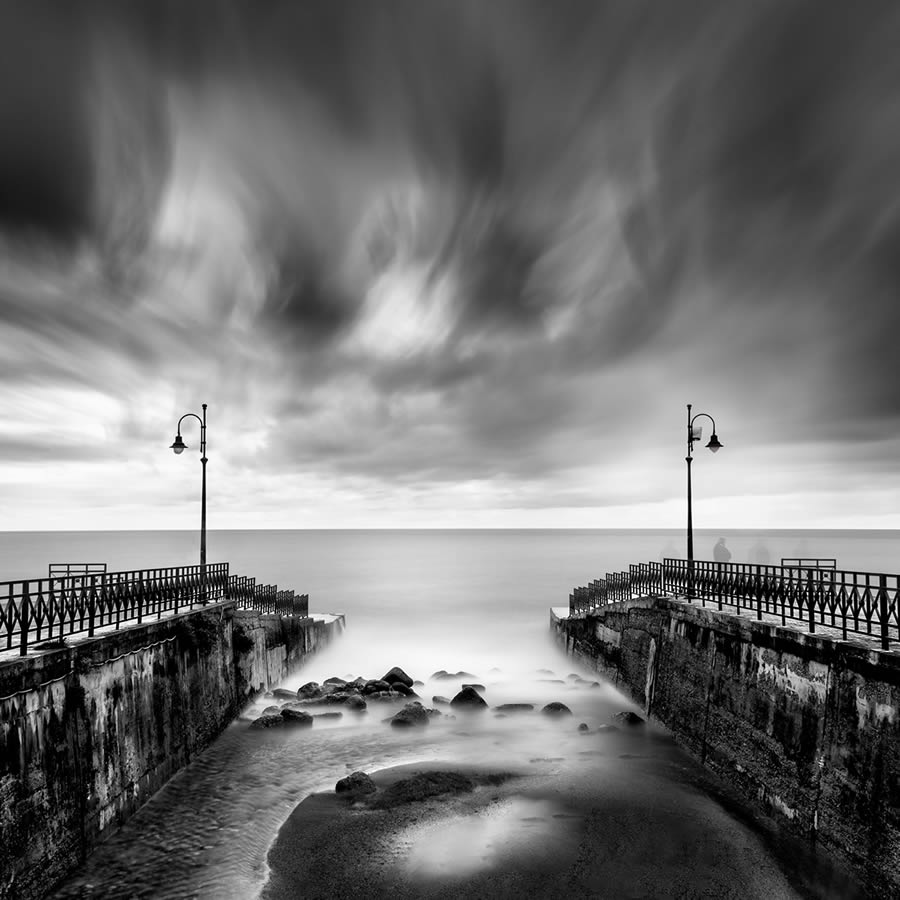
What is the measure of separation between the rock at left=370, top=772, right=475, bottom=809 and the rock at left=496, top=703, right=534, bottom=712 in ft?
23.5

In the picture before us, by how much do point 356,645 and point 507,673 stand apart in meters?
11.7

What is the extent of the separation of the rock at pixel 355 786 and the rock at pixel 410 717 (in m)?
5.54

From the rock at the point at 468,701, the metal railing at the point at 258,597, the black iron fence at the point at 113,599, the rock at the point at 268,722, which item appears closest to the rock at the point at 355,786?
the rock at the point at 268,722

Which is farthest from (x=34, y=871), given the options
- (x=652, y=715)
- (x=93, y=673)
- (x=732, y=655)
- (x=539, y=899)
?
(x=652, y=715)

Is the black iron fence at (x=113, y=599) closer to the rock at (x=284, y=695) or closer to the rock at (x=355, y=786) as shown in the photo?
the rock at (x=284, y=695)

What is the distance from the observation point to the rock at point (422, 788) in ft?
44.7

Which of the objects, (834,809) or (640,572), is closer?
(834,809)

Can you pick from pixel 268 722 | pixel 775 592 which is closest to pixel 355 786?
pixel 268 722

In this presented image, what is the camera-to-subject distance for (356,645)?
38.2m

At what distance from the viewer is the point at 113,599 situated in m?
15.0

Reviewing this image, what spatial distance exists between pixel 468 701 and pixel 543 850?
37.3ft

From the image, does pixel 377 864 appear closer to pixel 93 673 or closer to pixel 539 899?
pixel 539 899

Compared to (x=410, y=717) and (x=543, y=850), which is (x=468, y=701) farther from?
(x=543, y=850)

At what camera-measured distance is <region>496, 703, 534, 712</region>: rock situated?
72.3 feet
